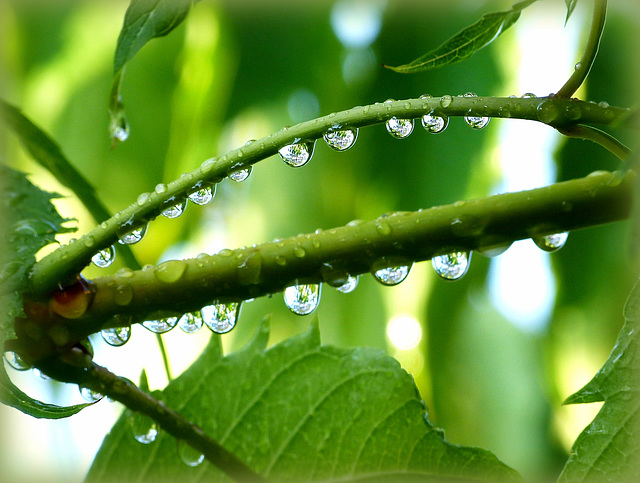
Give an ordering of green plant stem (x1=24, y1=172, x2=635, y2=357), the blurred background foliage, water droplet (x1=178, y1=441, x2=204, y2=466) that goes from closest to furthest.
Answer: green plant stem (x1=24, y1=172, x2=635, y2=357)
water droplet (x1=178, y1=441, x2=204, y2=466)
the blurred background foliage

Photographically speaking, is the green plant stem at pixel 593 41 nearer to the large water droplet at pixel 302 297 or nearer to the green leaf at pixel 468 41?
the green leaf at pixel 468 41

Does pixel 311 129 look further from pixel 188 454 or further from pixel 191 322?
pixel 188 454

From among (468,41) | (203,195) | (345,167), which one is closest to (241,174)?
(203,195)

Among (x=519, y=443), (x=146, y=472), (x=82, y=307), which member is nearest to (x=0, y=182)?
(x=82, y=307)

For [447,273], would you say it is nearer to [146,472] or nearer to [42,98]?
[146,472]

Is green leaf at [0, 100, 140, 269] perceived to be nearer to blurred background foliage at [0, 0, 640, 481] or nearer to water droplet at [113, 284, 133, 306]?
water droplet at [113, 284, 133, 306]

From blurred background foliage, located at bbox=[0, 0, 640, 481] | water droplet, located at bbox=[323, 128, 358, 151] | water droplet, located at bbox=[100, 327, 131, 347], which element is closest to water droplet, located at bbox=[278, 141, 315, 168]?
water droplet, located at bbox=[323, 128, 358, 151]

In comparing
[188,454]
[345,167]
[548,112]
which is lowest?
[188,454]

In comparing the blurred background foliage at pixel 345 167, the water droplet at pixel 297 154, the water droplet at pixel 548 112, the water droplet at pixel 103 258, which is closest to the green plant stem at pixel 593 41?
the water droplet at pixel 548 112
